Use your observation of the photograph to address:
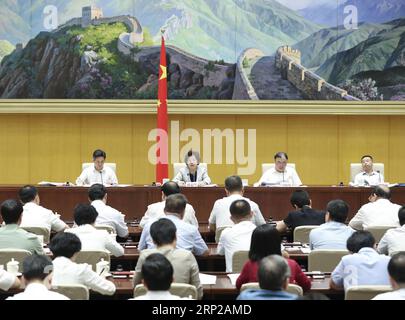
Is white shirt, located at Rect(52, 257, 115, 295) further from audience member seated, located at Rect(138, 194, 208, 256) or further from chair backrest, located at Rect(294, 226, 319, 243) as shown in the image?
chair backrest, located at Rect(294, 226, 319, 243)

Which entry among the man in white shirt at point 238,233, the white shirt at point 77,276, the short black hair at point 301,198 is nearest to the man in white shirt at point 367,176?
the short black hair at point 301,198

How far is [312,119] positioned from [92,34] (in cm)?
439

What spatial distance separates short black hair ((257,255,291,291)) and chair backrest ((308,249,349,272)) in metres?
2.09

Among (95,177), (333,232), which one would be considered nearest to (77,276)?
(333,232)

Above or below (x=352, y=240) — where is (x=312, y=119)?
above

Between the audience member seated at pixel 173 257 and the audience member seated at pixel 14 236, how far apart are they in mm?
1367

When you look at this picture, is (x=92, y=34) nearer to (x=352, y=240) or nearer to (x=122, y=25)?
(x=122, y=25)

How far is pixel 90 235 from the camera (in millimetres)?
5535

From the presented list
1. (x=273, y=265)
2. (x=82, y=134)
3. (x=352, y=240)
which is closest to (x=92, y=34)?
(x=82, y=134)

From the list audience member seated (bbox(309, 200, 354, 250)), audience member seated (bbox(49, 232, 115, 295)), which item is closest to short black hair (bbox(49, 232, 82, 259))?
audience member seated (bbox(49, 232, 115, 295))

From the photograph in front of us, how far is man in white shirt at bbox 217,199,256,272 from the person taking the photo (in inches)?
216

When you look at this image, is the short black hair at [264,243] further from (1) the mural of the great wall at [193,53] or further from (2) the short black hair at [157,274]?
(1) the mural of the great wall at [193,53]

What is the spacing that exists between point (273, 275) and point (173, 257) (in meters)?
1.40

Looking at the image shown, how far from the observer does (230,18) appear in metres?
12.5
